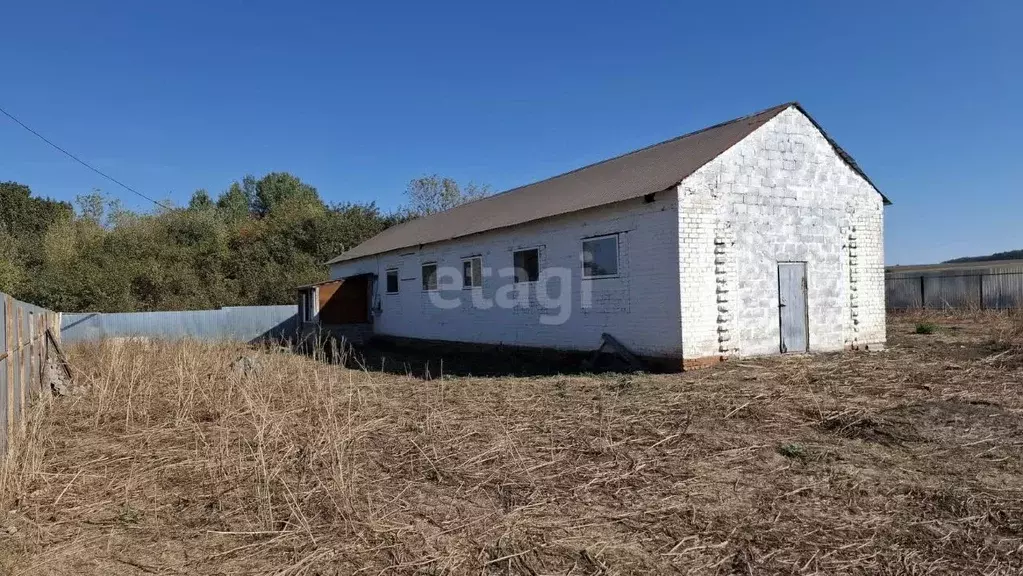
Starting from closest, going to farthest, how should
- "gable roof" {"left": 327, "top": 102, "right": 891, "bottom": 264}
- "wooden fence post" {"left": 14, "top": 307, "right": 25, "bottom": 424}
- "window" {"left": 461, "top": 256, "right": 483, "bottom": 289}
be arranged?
"wooden fence post" {"left": 14, "top": 307, "right": 25, "bottom": 424} < "gable roof" {"left": 327, "top": 102, "right": 891, "bottom": 264} < "window" {"left": 461, "top": 256, "right": 483, "bottom": 289}

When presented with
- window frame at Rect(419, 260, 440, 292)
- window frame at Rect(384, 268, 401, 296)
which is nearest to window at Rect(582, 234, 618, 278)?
window frame at Rect(419, 260, 440, 292)

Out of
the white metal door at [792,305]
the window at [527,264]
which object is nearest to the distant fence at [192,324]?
the window at [527,264]

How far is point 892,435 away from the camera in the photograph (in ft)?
21.8

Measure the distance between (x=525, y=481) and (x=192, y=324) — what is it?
2170 cm

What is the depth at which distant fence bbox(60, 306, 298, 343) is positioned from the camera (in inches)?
882

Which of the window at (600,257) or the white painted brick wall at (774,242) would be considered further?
the window at (600,257)

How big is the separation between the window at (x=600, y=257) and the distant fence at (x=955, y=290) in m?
17.7

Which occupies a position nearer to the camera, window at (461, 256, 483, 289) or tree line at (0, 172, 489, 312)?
window at (461, 256, 483, 289)

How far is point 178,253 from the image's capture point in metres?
36.1

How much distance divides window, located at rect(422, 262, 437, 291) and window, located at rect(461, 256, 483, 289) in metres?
1.77

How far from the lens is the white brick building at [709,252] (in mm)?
11773

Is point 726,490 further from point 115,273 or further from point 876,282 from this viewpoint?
point 115,273

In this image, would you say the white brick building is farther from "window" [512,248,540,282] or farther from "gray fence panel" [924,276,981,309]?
"gray fence panel" [924,276,981,309]

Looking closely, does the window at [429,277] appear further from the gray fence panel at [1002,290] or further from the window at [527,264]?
the gray fence panel at [1002,290]
